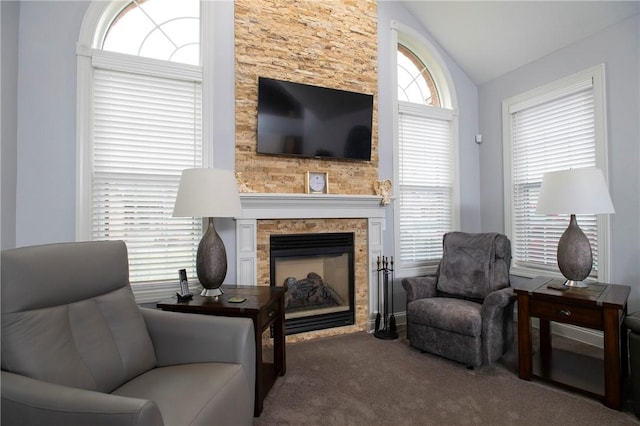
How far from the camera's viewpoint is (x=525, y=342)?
228cm

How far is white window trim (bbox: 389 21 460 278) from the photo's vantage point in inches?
138

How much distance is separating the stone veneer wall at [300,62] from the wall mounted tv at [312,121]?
0.10 metres

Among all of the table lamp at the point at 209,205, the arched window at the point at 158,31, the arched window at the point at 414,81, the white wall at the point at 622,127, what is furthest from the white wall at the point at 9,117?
the white wall at the point at 622,127

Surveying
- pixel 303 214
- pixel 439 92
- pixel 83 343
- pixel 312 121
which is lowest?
pixel 83 343

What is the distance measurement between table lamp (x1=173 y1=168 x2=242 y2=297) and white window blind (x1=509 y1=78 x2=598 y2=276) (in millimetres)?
2972

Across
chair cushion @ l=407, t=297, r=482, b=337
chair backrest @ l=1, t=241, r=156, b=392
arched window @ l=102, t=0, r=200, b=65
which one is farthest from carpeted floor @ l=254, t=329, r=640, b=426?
arched window @ l=102, t=0, r=200, b=65

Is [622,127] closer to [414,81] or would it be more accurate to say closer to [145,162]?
[414,81]

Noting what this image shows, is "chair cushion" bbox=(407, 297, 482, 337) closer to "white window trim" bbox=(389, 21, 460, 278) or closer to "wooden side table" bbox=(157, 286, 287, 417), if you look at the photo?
"white window trim" bbox=(389, 21, 460, 278)

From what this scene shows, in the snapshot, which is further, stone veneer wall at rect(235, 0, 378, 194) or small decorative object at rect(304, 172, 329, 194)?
small decorative object at rect(304, 172, 329, 194)

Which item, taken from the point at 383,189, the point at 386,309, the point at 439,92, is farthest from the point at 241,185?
the point at 439,92

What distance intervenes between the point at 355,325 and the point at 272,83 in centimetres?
240

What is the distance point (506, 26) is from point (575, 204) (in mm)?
2022

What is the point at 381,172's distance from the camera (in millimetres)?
3449

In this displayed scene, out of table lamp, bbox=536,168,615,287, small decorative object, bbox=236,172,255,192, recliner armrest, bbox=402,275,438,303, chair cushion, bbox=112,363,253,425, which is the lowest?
chair cushion, bbox=112,363,253,425
